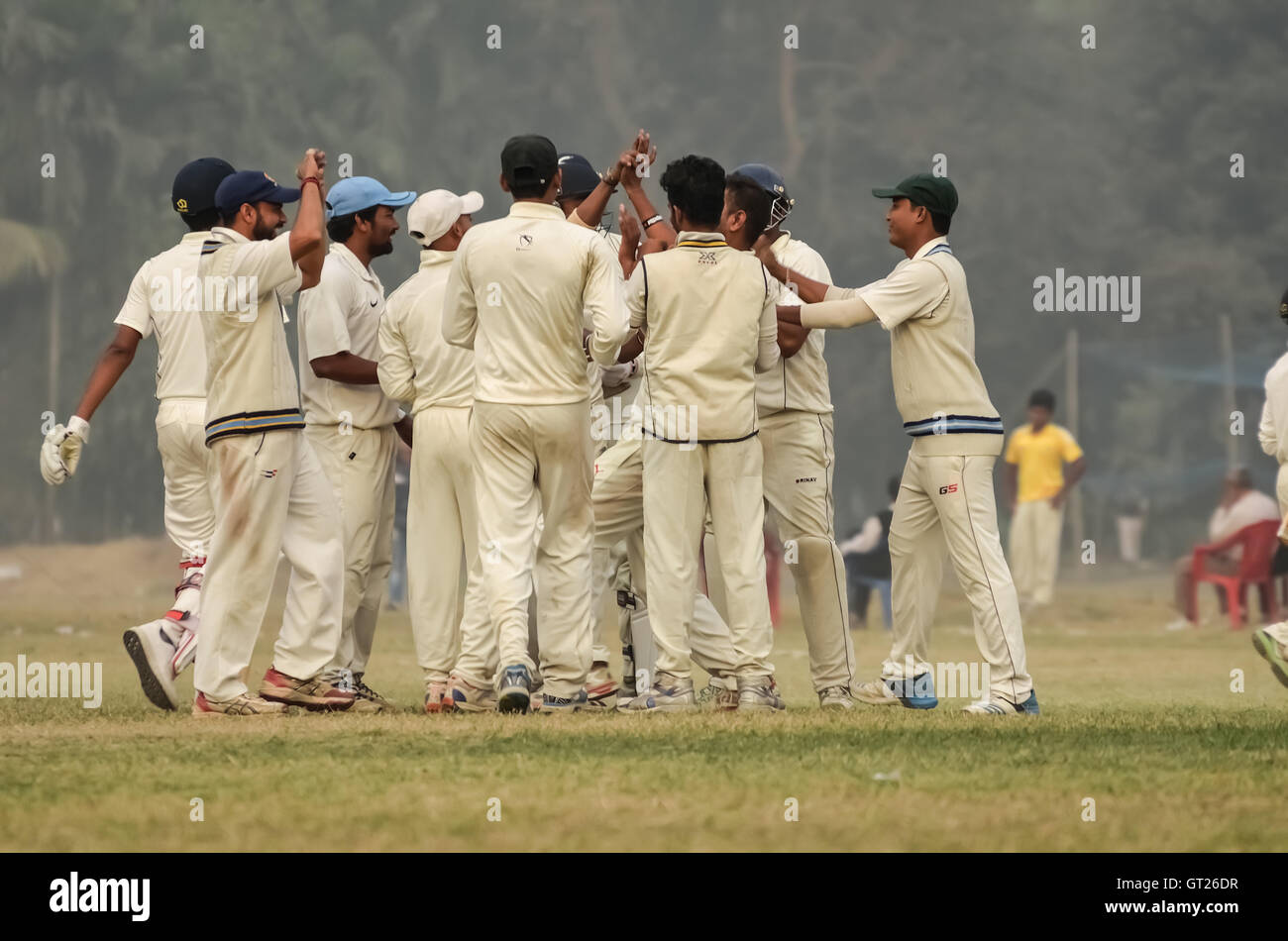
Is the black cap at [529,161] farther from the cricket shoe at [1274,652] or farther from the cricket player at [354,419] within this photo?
the cricket shoe at [1274,652]

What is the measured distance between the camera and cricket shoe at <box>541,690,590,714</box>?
846cm

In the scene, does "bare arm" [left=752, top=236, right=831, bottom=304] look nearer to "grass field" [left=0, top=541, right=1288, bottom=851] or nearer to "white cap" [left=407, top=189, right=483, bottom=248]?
"white cap" [left=407, top=189, right=483, bottom=248]

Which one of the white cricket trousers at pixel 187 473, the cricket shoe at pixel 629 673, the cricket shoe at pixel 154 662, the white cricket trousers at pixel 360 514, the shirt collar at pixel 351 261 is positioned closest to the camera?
the cricket shoe at pixel 154 662

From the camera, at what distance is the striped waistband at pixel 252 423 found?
27.2 feet

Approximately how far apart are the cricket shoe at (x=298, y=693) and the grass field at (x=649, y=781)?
321 mm

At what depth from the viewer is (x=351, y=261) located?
9.43 metres

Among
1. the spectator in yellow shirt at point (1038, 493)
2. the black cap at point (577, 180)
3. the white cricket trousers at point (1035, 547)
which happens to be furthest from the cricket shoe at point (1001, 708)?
the spectator in yellow shirt at point (1038, 493)

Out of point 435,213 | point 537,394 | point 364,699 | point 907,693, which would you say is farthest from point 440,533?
point 907,693

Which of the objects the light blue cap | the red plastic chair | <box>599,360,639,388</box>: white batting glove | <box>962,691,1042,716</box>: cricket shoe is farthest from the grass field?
the red plastic chair

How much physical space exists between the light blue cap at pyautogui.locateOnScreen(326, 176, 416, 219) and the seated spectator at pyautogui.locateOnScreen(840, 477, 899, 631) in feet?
36.4

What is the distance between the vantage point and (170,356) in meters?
9.88

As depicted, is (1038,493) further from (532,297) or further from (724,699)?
(532,297)

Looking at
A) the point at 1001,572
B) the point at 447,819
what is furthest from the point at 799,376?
the point at 447,819

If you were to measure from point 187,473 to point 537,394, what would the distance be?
7.85ft
